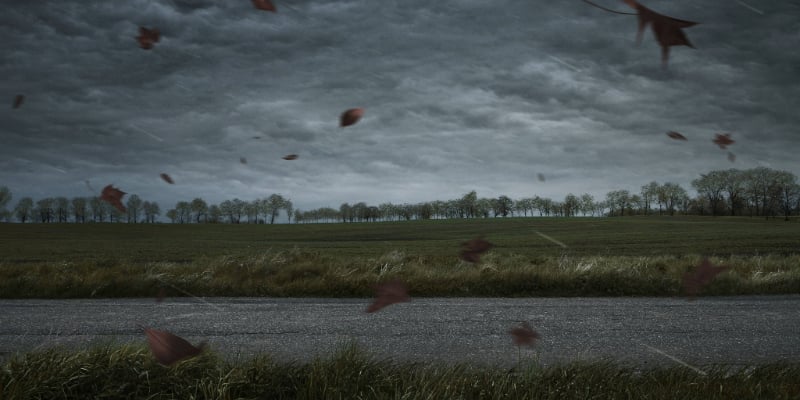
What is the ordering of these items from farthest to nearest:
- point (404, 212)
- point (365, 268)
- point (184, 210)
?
point (404, 212)
point (184, 210)
point (365, 268)

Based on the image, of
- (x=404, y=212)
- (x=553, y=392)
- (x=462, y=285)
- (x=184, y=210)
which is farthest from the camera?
(x=404, y=212)

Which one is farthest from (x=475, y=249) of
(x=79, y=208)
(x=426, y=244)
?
Answer: (x=79, y=208)

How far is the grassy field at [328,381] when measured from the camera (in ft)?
10.2

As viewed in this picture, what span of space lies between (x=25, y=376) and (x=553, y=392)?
3169 mm

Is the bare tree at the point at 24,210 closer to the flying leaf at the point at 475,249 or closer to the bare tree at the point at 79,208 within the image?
the bare tree at the point at 79,208

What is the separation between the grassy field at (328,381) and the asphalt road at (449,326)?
20.7 inches

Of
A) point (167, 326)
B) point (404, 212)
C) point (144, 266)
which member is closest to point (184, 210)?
point (404, 212)

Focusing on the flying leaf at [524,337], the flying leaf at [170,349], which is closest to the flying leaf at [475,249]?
the flying leaf at [170,349]

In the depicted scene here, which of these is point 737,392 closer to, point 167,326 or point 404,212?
point 167,326

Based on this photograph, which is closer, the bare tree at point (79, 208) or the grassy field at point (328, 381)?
the grassy field at point (328, 381)

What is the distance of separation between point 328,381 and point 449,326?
110 inches

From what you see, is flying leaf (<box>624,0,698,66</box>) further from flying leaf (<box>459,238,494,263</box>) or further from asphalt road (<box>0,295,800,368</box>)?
asphalt road (<box>0,295,800,368</box>)

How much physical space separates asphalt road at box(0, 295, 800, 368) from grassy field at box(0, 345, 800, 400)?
0.53 metres

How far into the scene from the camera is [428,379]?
130 inches
